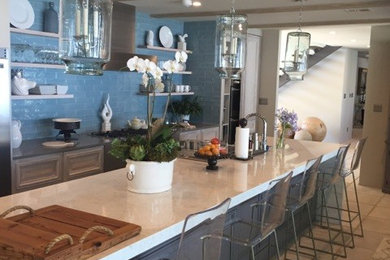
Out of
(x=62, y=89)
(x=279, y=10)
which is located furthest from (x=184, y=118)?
(x=62, y=89)

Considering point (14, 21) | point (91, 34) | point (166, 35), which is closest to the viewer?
point (91, 34)

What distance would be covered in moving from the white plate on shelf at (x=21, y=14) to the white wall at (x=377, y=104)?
482cm

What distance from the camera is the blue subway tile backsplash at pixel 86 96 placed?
15.2 ft

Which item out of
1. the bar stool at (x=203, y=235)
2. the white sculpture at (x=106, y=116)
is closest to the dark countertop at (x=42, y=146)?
the white sculpture at (x=106, y=116)

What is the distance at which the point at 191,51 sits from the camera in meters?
6.86

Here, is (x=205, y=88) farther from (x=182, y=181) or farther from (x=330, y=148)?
(x=182, y=181)

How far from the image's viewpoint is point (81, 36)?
200 cm

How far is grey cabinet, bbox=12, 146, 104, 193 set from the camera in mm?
3838

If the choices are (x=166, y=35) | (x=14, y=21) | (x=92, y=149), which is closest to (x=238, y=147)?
(x=92, y=149)

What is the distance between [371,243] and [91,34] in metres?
3.61

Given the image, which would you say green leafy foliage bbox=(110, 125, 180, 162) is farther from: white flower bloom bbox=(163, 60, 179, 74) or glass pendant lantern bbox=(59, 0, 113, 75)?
glass pendant lantern bbox=(59, 0, 113, 75)

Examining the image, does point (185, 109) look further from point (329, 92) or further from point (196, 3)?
point (329, 92)

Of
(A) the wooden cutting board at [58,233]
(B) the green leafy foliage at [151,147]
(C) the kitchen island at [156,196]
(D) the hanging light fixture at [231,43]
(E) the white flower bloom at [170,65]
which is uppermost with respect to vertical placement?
(D) the hanging light fixture at [231,43]

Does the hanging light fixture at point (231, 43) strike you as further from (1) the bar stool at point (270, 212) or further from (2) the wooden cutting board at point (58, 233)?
(2) the wooden cutting board at point (58, 233)
